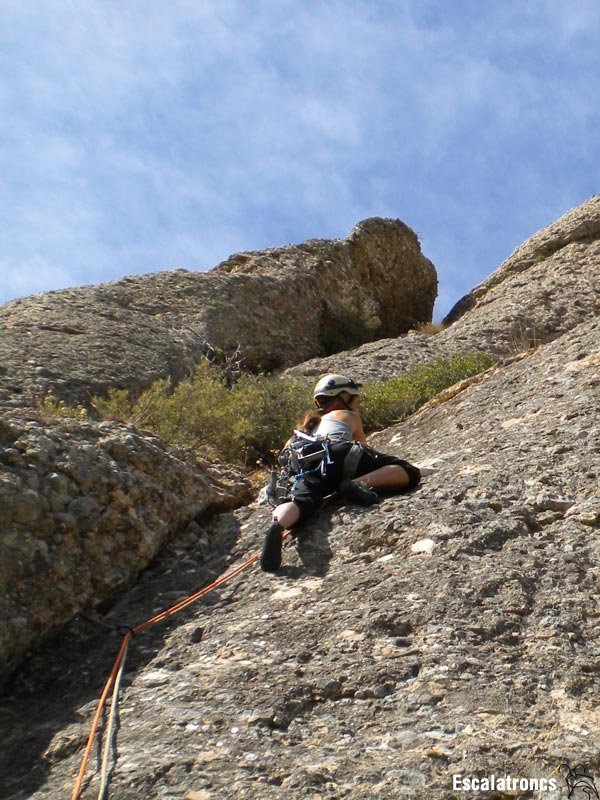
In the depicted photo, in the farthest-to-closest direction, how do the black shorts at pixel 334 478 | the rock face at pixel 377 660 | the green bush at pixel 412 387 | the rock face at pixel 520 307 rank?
the rock face at pixel 520 307, the green bush at pixel 412 387, the black shorts at pixel 334 478, the rock face at pixel 377 660

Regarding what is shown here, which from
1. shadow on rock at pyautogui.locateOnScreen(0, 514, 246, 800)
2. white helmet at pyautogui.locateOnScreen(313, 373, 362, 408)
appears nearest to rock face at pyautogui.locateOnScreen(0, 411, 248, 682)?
shadow on rock at pyautogui.locateOnScreen(0, 514, 246, 800)

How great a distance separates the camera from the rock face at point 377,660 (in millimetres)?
3781

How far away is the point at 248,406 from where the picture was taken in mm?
9758

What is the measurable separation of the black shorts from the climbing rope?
0.82 ft

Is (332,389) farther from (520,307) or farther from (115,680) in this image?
(520,307)

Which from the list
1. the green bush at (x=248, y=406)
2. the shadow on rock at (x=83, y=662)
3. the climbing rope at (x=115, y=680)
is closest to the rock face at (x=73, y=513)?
the shadow on rock at (x=83, y=662)

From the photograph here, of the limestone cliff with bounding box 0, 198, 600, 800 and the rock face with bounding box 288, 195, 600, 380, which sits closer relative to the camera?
the limestone cliff with bounding box 0, 198, 600, 800

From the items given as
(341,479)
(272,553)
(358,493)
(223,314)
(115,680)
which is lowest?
(115,680)

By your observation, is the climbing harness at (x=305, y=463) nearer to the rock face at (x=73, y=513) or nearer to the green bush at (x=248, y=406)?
the rock face at (x=73, y=513)

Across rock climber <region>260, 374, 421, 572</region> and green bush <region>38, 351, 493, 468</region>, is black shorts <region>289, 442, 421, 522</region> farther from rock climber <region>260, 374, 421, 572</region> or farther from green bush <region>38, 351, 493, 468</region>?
green bush <region>38, 351, 493, 468</region>

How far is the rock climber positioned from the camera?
5.82 m

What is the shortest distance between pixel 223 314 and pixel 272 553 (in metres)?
8.33

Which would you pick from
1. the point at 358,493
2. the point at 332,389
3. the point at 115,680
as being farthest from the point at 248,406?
the point at 115,680

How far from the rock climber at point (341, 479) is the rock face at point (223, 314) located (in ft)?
7.22
